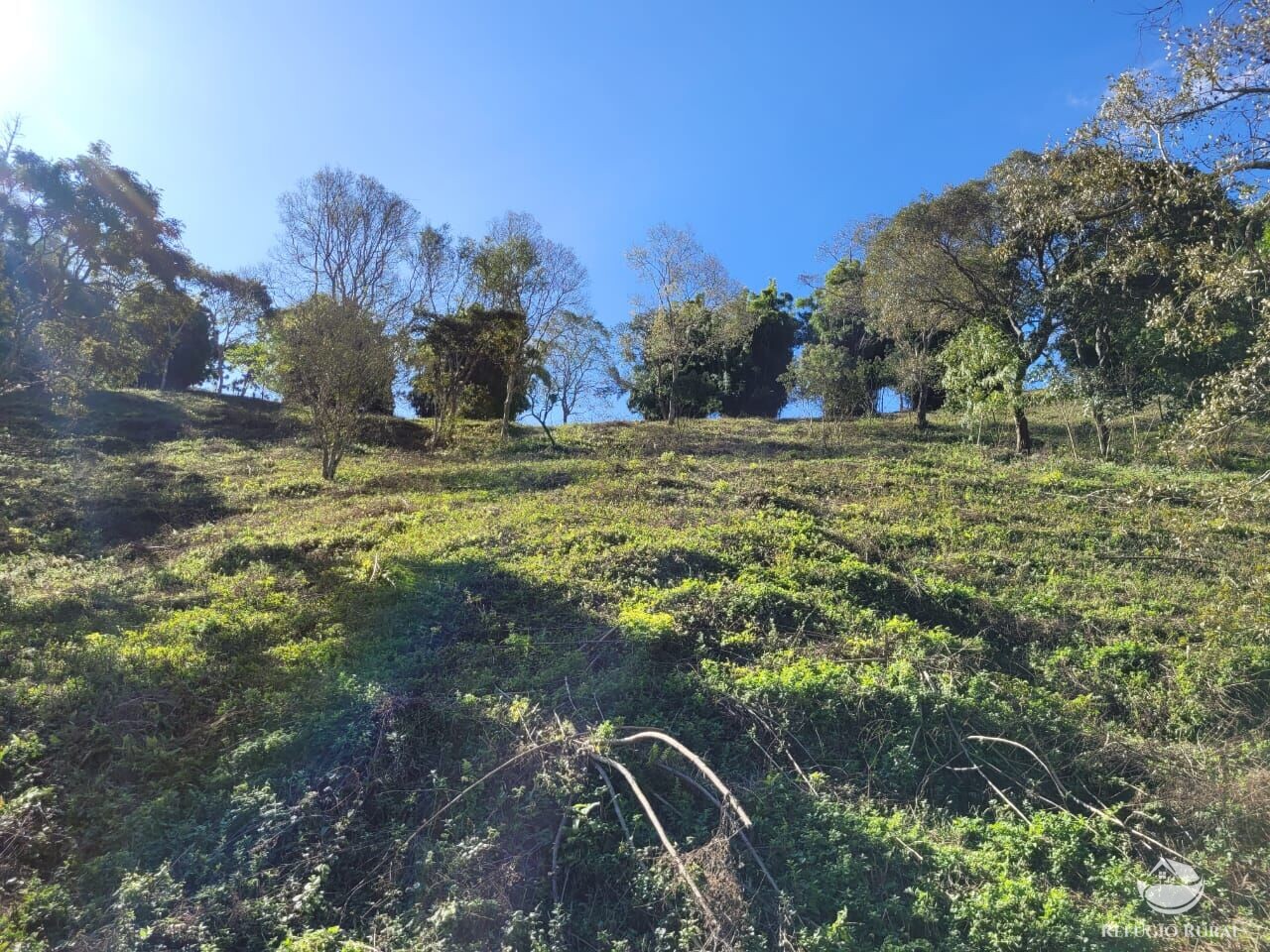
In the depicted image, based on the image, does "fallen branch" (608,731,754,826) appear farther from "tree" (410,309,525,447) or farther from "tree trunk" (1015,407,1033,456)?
"tree" (410,309,525,447)

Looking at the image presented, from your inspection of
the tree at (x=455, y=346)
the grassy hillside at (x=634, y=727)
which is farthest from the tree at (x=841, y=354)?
the grassy hillside at (x=634, y=727)

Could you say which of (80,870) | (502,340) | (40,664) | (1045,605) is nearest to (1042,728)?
(1045,605)

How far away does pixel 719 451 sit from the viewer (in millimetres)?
20422

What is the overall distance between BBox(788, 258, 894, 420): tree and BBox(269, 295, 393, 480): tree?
1464 cm

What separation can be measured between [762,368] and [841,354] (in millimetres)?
12896

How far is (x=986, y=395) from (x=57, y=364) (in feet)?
70.5

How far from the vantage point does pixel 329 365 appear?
15578mm

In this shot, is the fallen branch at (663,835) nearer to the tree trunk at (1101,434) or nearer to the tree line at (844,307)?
the tree line at (844,307)

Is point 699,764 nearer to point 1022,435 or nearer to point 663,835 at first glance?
point 663,835

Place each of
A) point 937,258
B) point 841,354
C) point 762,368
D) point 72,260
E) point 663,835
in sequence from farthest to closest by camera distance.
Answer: point 762,368
point 841,354
point 937,258
point 72,260
point 663,835

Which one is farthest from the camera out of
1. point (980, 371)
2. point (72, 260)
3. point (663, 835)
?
point (980, 371)

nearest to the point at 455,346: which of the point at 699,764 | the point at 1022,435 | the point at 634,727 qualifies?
the point at 1022,435

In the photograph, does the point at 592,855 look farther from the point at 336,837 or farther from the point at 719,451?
the point at 719,451

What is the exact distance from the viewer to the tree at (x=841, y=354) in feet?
79.3
